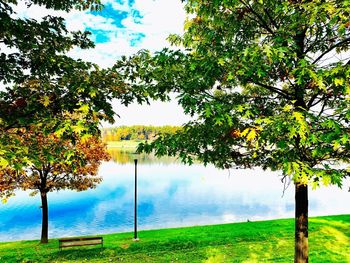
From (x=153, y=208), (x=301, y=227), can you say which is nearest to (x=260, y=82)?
(x=301, y=227)

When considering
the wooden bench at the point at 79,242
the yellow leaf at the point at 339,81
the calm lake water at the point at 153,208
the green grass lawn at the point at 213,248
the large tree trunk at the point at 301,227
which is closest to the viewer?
the yellow leaf at the point at 339,81

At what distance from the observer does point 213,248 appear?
12883mm

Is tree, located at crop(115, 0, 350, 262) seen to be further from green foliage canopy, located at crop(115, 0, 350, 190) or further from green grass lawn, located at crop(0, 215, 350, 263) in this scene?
green grass lawn, located at crop(0, 215, 350, 263)

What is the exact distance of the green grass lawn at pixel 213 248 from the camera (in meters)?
11.7

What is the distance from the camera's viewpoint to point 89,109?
5.86m

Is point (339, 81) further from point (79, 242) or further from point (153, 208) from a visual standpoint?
point (153, 208)

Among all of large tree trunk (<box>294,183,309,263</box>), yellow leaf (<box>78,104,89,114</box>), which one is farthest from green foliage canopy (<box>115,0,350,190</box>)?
yellow leaf (<box>78,104,89,114</box>)

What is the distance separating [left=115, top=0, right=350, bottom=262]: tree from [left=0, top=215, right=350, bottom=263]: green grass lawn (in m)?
5.01

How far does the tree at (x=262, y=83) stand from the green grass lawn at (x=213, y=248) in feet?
16.4

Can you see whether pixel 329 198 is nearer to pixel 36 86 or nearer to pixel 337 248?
pixel 337 248

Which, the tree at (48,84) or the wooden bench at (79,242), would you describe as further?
the wooden bench at (79,242)

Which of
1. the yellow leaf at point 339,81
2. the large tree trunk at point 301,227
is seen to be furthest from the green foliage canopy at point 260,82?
the large tree trunk at point 301,227

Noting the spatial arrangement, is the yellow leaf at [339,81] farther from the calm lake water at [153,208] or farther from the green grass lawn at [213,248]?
the calm lake water at [153,208]

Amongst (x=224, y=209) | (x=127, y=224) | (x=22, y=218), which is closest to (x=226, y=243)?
(x=127, y=224)
